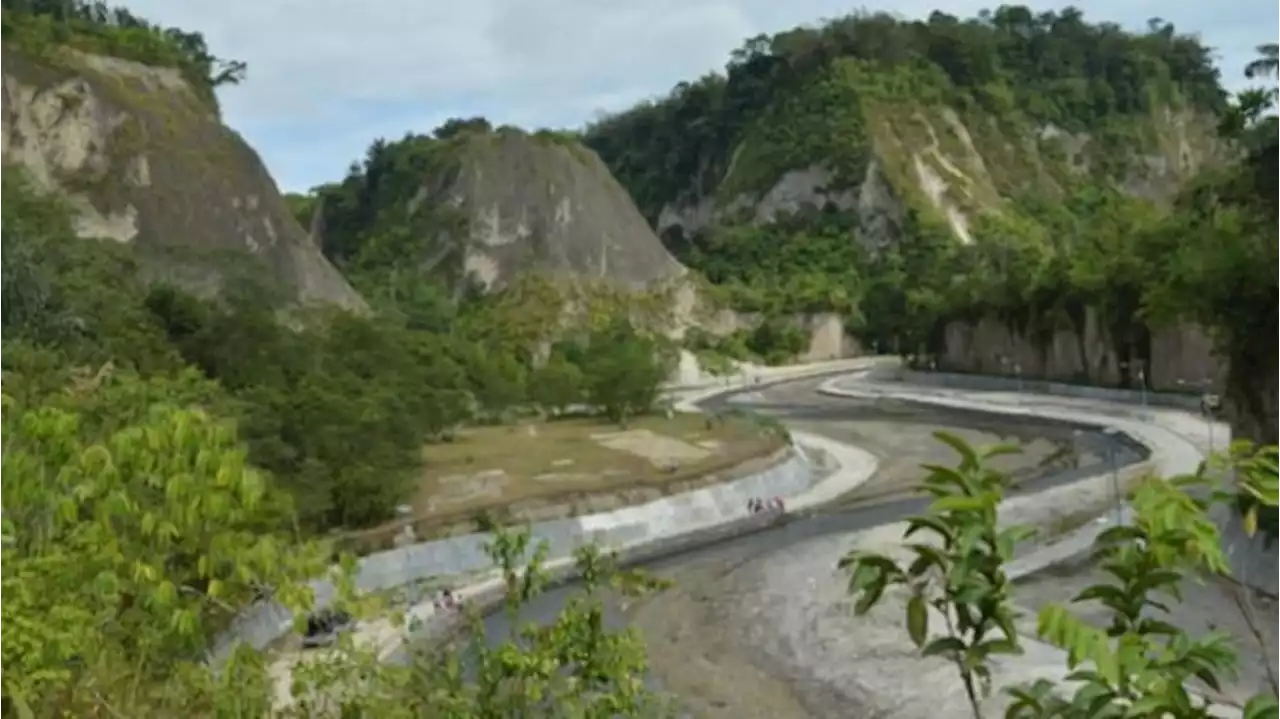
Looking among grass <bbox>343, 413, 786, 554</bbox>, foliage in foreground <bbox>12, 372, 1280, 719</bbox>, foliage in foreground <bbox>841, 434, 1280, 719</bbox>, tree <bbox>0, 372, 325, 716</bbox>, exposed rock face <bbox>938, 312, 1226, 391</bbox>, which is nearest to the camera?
foliage in foreground <bbox>841, 434, 1280, 719</bbox>

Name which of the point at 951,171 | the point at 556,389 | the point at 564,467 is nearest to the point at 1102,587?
the point at 564,467

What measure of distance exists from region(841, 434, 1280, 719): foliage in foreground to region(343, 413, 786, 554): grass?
96.1ft

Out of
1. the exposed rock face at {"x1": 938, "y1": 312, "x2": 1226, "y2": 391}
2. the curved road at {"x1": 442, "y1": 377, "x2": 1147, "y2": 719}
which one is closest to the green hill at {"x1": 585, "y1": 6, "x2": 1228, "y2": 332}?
the exposed rock face at {"x1": 938, "y1": 312, "x2": 1226, "y2": 391}

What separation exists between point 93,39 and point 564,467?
3593cm

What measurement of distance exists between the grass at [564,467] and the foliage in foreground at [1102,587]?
1154 inches

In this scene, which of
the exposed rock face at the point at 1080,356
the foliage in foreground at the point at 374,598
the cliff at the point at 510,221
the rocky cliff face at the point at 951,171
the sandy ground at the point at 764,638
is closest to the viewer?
the foliage in foreground at the point at 374,598

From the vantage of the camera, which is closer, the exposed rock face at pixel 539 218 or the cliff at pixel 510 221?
the exposed rock face at pixel 539 218

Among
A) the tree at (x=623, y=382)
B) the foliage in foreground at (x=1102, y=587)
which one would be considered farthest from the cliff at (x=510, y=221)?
the foliage in foreground at (x=1102, y=587)

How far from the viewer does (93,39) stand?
71125 mm

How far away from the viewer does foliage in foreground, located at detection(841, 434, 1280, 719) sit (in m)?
3.54

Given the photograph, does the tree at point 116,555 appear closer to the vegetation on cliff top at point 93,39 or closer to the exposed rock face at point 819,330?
the vegetation on cliff top at point 93,39

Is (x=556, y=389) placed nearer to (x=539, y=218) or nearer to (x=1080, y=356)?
(x=1080, y=356)

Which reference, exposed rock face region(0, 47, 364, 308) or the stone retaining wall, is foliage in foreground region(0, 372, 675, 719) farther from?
exposed rock face region(0, 47, 364, 308)

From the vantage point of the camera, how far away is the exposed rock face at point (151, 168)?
63.0 meters
